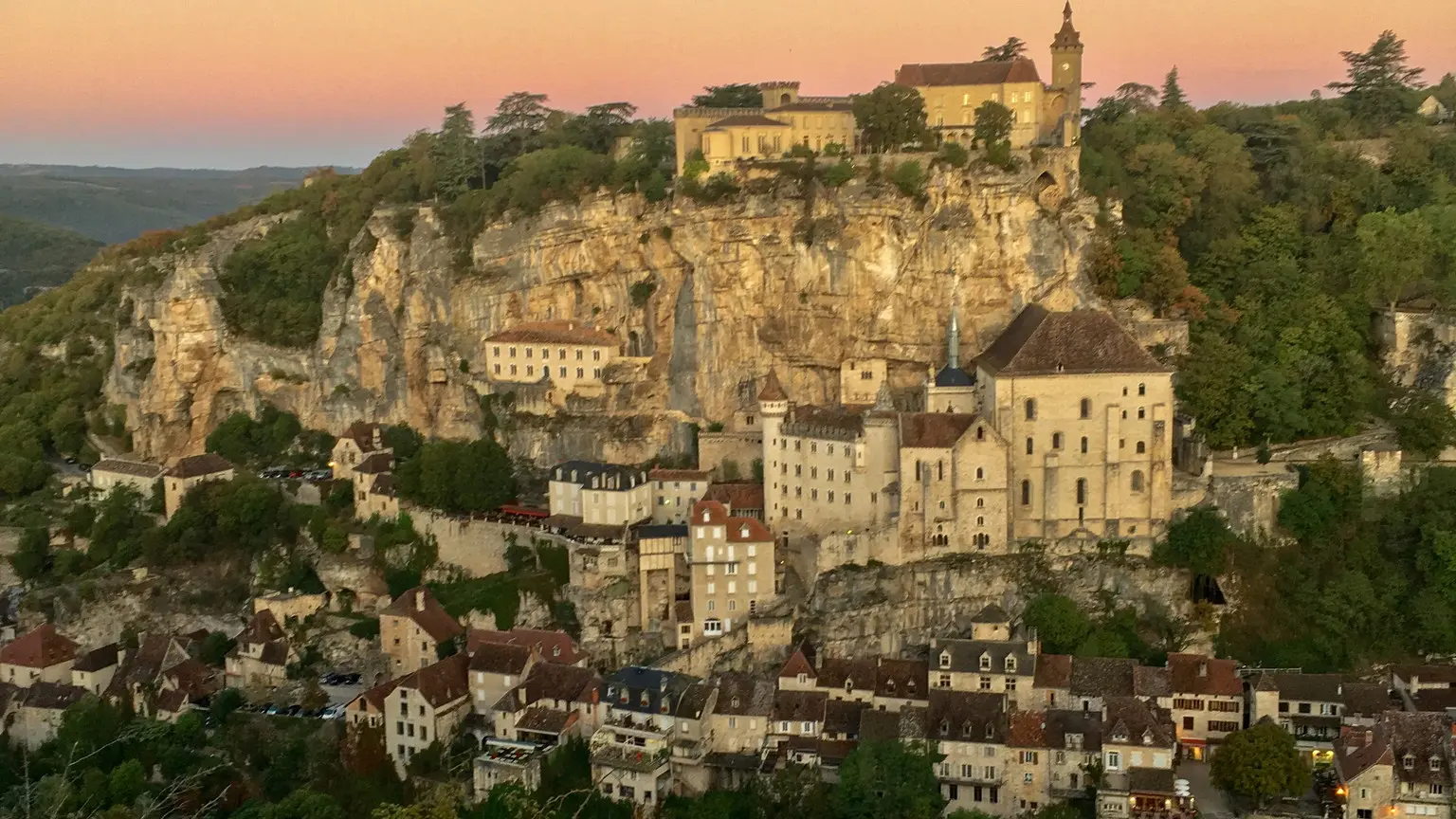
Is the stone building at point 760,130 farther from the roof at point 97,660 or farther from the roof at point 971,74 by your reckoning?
the roof at point 97,660

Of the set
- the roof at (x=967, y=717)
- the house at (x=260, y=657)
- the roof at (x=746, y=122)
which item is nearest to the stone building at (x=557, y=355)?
the roof at (x=746, y=122)

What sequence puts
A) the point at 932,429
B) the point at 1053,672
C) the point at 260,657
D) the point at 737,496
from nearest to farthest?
the point at 1053,672, the point at 932,429, the point at 260,657, the point at 737,496

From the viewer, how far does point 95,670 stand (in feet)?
168

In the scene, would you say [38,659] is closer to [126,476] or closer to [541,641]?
[126,476]

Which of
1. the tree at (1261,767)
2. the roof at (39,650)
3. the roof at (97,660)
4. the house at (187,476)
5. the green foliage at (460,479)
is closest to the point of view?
the tree at (1261,767)

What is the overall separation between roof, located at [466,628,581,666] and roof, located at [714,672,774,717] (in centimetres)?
499

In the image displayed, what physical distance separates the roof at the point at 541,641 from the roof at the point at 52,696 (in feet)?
44.2

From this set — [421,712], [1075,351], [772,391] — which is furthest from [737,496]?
[421,712]

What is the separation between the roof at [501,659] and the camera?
44094 mm

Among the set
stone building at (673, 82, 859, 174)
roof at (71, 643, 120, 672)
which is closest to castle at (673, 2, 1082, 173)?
stone building at (673, 82, 859, 174)

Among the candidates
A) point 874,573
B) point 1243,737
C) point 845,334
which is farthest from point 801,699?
point 845,334

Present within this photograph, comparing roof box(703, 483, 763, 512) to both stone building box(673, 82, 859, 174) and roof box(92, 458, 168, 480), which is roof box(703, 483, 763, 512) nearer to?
stone building box(673, 82, 859, 174)

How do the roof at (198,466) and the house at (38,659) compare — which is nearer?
the house at (38,659)

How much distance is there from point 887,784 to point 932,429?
1281cm
